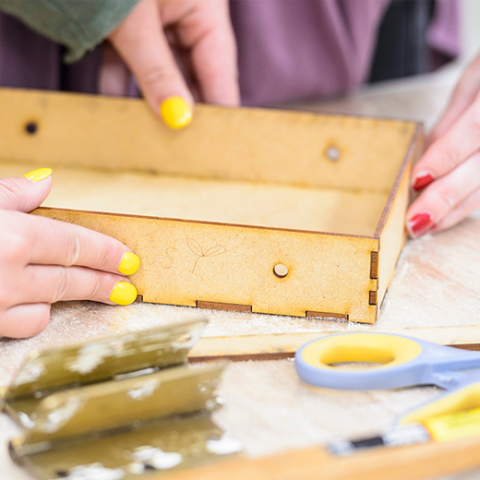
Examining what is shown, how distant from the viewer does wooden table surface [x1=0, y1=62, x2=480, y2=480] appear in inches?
14.4

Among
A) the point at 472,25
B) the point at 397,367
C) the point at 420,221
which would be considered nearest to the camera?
the point at 397,367

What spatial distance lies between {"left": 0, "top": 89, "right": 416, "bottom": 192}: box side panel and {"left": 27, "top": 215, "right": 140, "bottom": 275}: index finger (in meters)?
0.28

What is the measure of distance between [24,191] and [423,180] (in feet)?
1.31

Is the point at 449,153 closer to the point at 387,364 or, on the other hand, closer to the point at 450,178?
the point at 450,178

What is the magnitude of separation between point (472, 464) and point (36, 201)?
369mm

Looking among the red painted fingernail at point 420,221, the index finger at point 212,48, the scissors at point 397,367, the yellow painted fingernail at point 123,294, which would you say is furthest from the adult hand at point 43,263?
the index finger at point 212,48

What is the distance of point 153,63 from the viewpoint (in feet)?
2.45

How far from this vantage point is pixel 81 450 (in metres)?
0.33

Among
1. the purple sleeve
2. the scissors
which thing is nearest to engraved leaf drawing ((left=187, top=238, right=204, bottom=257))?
the scissors

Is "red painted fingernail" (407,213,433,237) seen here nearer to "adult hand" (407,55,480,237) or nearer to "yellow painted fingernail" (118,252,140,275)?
"adult hand" (407,55,480,237)

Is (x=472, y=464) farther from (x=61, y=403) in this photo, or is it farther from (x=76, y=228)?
(x=76, y=228)

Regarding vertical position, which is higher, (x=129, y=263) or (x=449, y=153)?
A: (x=449, y=153)

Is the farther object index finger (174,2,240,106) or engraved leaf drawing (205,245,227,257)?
index finger (174,2,240,106)

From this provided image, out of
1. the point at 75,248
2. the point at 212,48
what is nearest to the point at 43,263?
the point at 75,248
